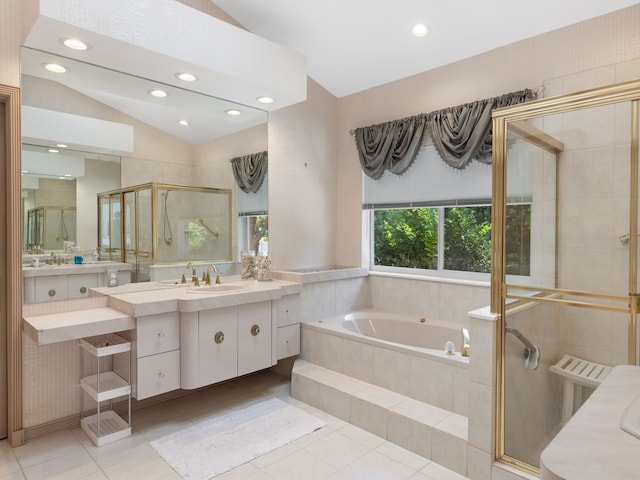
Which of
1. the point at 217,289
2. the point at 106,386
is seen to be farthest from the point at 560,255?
the point at 106,386

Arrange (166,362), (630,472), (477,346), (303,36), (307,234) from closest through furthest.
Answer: (630,472) < (477,346) < (166,362) < (303,36) < (307,234)

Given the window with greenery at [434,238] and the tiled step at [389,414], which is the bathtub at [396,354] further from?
the window with greenery at [434,238]

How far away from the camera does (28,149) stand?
8.12ft

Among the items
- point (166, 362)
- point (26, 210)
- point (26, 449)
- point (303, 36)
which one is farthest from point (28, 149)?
point (303, 36)

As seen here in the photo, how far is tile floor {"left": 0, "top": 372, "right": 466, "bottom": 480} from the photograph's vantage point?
2.18 meters

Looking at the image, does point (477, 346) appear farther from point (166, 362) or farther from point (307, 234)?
point (307, 234)

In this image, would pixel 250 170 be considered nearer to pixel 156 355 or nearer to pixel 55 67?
pixel 55 67

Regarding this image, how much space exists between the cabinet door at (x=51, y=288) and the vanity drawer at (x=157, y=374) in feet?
2.21

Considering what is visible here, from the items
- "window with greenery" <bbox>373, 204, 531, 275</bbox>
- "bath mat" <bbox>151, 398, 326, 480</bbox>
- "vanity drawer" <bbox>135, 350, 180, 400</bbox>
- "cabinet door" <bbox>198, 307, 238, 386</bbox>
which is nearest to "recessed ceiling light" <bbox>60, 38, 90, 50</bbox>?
"cabinet door" <bbox>198, 307, 238, 386</bbox>

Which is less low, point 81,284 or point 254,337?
point 81,284

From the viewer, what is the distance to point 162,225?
3.01 meters

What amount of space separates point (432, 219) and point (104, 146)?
9.08 ft

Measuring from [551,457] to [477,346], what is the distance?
4.74 ft

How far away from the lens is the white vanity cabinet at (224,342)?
2.67 m
